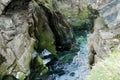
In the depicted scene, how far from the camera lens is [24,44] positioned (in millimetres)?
35719

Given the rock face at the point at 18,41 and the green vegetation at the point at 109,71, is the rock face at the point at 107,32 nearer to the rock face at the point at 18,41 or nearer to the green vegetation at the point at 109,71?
the green vegetation at the point at 109,71

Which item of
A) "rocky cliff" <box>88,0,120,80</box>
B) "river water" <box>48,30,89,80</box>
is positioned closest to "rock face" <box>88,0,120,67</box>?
"rocky cliff" <box>88,0,120,80</box>

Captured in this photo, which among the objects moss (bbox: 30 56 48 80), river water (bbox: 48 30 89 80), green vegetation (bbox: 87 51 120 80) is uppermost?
green vegetation (bbox: 87 51 120 80)

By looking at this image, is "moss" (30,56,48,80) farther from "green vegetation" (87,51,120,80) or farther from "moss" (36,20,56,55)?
"green vegetation" (87,51,120,80)

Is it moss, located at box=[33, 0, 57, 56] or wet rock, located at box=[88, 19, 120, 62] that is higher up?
wet rock, located at box=[88, 19, 120, 62]

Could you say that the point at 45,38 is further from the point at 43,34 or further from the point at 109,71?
the point at 109,71

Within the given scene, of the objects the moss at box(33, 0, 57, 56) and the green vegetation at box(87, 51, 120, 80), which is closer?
the green vegetation at box(87, 51, 120, 80)

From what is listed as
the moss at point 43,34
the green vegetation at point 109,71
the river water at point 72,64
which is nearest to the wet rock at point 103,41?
the river water at point 72,64

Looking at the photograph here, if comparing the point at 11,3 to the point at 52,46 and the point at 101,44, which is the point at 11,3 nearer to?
the point at 52,46

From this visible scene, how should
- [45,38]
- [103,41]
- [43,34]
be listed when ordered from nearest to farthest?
[103,41] < [45,38] < [43,34]

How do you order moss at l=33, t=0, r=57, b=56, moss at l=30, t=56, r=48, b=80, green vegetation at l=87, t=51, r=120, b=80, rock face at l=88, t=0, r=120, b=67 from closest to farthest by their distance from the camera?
green vegetation at l=87, t=51, r=120, b=80 < rock face at l=88, t=0, r=120, b=67 < moss at l=30, t=56, r=48, b=80 < moss at l=33, t=0, r=57, b=56

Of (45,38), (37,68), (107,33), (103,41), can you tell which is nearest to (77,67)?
(37,68)

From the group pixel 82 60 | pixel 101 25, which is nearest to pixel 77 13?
pixel 82 60

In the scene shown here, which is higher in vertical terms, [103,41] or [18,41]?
[103,41]
